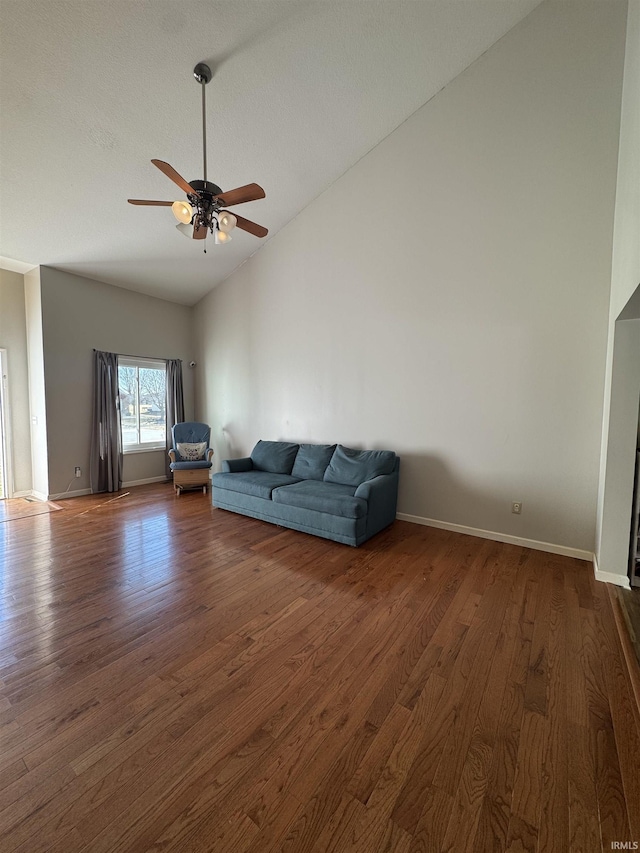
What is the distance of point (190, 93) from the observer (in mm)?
2928

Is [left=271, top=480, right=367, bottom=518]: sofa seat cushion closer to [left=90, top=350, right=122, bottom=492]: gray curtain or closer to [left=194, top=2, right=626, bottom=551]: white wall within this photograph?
[left=194, top=2, right=626, bottom=551]: white wall

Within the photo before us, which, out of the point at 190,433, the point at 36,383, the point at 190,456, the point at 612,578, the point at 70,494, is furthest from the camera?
the point at 190,433

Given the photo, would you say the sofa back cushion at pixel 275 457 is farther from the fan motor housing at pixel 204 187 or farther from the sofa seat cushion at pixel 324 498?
the fan motor housing at pixel 204 187

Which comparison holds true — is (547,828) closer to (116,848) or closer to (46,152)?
(116,848)

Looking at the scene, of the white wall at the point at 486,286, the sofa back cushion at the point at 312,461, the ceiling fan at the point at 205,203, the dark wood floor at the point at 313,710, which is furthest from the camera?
the sofa back cushion at the point at 312,461

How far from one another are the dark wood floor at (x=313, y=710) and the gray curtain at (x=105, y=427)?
260 cm

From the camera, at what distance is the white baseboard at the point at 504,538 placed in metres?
3.12

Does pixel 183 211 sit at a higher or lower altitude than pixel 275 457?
higher

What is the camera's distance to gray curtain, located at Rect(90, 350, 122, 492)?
5.20 metres

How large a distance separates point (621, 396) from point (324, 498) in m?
2.56

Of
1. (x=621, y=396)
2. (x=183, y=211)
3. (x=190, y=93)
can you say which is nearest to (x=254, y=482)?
(x=183, y=211)

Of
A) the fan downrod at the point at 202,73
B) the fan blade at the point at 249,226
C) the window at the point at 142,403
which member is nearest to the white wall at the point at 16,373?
the window at the point at 142,403

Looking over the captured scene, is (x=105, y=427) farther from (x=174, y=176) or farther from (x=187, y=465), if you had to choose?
(x=174, y=176)

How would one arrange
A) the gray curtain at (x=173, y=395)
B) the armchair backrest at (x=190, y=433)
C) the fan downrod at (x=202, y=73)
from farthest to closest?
1. the gray curtain at (x=173, y=395)
2. the armchair backrest at (x=190, y=433)
3. the fan downrod at (x=202, y=73)
